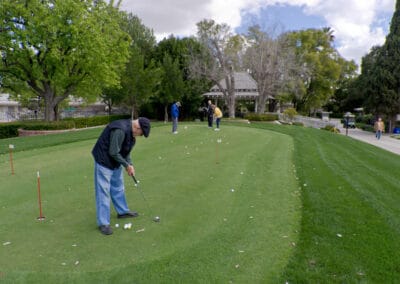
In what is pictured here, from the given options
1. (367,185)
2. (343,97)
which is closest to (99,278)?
(367,185)

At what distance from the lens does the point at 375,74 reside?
1275 inches

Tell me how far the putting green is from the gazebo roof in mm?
→ 28295

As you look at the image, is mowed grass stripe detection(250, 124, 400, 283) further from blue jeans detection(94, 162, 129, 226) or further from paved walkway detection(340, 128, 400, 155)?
paved walkway detection(340, 128, 400, 155)

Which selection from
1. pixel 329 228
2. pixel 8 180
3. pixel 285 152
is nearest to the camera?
pixel 329 228

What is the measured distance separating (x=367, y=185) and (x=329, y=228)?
363 centimetres

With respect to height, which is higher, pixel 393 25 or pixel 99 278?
pixel 393 25

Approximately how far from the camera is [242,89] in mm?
38000

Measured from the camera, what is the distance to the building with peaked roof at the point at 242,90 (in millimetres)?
35991

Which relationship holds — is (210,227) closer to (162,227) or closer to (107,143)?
(162,227)

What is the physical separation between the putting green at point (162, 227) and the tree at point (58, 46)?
1423cm

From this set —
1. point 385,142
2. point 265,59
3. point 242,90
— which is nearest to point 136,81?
point 265,59

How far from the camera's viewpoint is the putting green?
325 centimetres

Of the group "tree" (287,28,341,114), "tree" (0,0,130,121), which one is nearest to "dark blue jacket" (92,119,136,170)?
"tree" (0,0,130,121)

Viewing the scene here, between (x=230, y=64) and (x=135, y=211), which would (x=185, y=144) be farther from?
(x=230, y=64)
